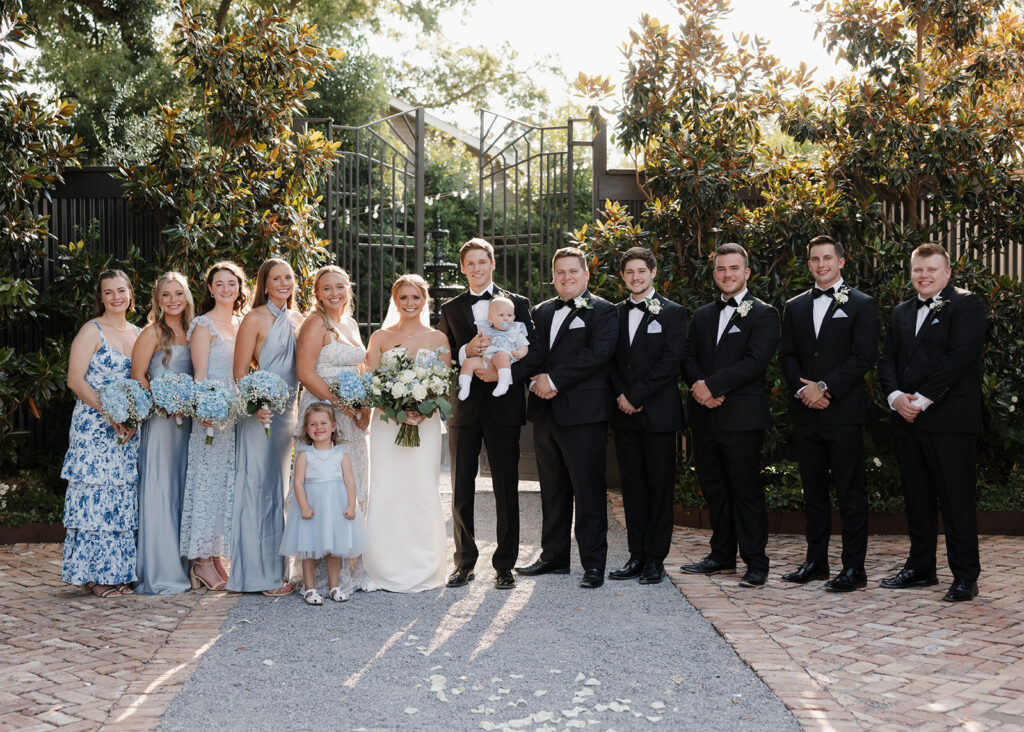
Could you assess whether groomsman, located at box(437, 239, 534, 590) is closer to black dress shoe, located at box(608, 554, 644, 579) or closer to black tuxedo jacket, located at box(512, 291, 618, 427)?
black tuxedo jacket, located at box(512, 291, 618, 427)

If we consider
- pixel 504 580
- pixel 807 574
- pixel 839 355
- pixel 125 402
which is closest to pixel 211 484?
pixel 125 402

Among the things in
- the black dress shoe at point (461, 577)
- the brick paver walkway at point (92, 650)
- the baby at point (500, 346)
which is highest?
the baby at point (500, 346)

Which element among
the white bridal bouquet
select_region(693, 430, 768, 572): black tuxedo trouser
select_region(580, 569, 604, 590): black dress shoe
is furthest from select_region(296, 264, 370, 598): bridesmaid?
select_region(693, 430, 768, 572): black tuxedo trouser

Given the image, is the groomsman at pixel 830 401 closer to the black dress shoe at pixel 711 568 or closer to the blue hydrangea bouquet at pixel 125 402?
the black dress shoe at pixel 711 568

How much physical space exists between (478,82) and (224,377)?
26.1 m

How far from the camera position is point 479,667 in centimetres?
467

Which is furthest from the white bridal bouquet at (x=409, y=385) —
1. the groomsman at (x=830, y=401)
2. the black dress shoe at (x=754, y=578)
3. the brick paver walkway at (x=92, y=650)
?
the groomsman at (x=830, y=401)

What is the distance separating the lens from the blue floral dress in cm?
620

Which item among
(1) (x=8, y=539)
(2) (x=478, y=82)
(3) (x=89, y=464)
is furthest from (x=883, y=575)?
(2) (x=478, y=82)

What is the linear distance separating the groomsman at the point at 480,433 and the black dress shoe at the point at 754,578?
1.46 m

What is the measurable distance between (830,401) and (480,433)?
87.2 inches

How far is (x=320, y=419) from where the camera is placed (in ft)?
19.8

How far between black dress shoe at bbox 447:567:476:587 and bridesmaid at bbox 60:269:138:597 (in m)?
2.01

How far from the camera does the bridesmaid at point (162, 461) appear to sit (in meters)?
6.28
